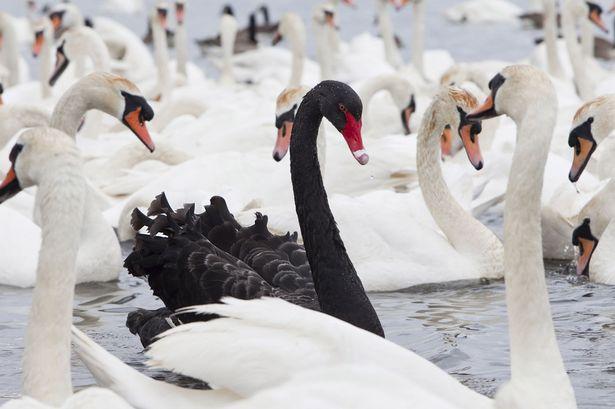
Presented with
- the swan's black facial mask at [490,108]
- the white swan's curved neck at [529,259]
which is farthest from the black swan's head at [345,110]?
the white swan's curved neck at [529,259]

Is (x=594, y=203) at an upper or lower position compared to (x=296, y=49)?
lower

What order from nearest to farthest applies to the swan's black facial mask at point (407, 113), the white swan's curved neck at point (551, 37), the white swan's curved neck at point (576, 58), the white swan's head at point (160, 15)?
the swan's black facial mask at point (407, 113), the white swan's curved neck at point (576, 58), the white swan's curved neck at point (551, 37), the white swan's head at point (160, 15)

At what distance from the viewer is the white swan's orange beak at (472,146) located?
7.80 meters

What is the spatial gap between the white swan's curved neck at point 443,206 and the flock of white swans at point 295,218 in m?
0.01

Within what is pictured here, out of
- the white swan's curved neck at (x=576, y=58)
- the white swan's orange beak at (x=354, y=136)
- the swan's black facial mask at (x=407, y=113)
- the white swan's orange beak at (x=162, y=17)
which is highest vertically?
the white swan's orange beak at (x=162, y=17)

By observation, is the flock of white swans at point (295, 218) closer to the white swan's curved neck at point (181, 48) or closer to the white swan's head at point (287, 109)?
the white swan's head at point (287, 109)

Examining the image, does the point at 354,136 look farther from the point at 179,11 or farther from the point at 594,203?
the point at 179,11

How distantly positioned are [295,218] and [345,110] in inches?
98.7

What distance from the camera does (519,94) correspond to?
15.8 feet

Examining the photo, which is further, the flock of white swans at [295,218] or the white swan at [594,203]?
the white swan at [594,203]

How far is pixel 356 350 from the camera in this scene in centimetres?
411

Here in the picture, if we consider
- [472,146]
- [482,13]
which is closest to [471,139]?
[472,146]

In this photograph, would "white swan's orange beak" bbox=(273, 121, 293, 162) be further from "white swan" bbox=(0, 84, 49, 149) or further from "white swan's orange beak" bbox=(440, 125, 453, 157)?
"white swan" bbox=(0, 84, 49, 149)

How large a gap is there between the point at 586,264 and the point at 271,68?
13748 mm
